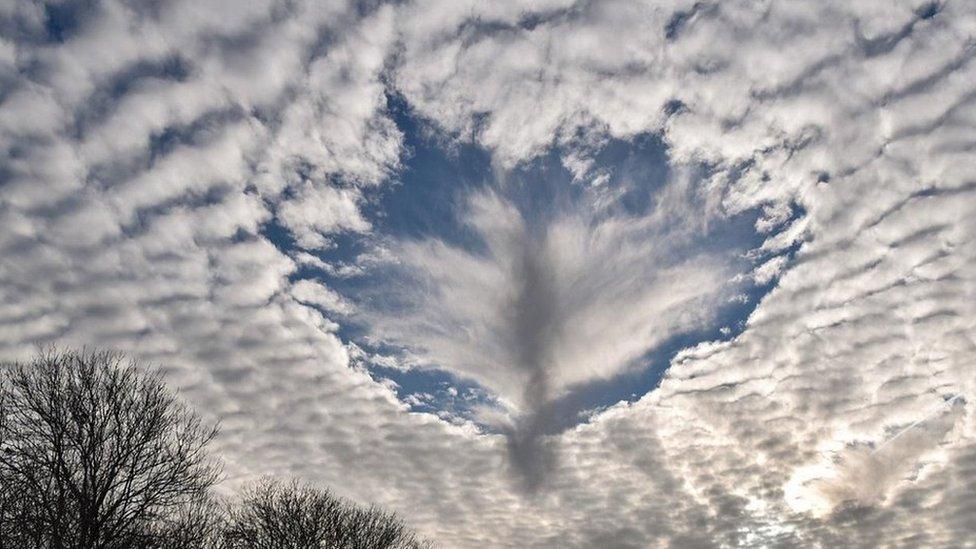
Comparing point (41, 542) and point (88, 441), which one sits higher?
point (88, 441)

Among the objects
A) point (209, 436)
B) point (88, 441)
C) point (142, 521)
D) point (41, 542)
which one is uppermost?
point (209, 436)

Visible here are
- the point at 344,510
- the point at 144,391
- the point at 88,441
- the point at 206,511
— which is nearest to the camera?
the point at 88,441

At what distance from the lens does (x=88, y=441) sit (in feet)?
81.8

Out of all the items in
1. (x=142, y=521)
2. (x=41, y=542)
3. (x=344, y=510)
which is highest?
(x=344, y=510)

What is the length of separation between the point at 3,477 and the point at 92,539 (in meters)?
4.18

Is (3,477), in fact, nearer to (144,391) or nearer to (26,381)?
(26,381)

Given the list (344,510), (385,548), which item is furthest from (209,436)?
(385,548)

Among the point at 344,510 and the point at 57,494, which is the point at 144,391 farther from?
the point at 344,510

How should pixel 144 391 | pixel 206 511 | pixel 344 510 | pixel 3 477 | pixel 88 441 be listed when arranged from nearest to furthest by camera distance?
pixel 3 477 → pixel 88 441 → pixel 144 391 → pixel 206 511 → pixel 344 510

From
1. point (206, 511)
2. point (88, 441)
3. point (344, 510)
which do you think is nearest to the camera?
point (88, 441)

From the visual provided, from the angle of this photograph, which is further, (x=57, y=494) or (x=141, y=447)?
(x=141, y=447)

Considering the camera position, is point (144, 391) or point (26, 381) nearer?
point (26, 381)

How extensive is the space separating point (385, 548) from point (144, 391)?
1231 inches

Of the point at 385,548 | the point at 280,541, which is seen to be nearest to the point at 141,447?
the point at 280,541
